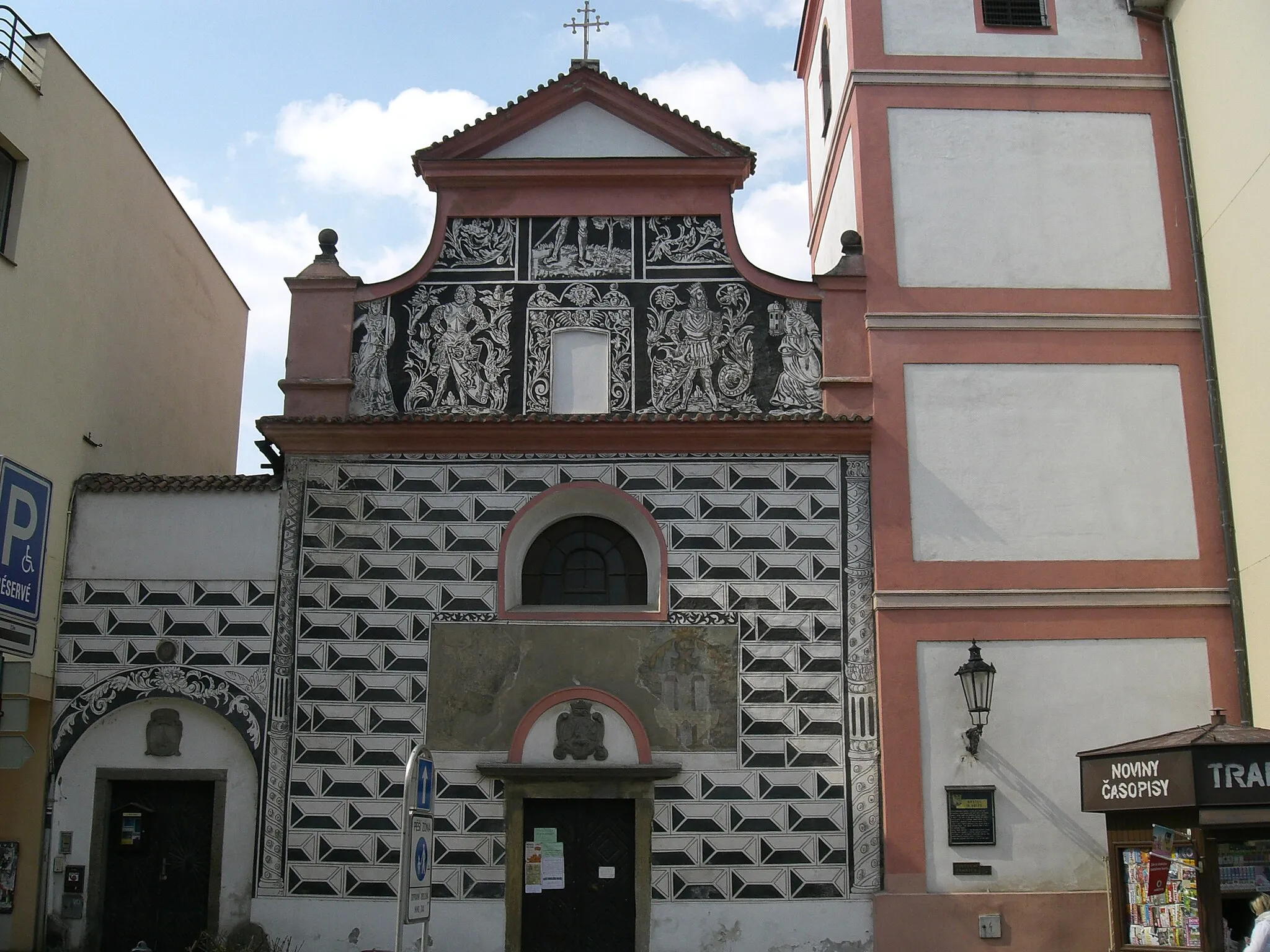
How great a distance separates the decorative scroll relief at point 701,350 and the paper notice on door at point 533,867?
4.31 meters

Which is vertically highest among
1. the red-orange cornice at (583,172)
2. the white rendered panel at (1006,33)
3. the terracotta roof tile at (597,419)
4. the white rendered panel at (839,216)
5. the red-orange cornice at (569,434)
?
the white rendered panel at (1006,33)

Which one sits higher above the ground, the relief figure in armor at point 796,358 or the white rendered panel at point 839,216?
the white rendered panel at point 839,216

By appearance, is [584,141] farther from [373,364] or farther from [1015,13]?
[1015,13]

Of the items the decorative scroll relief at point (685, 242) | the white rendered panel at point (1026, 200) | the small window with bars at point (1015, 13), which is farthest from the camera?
the small window with bars at point (1015, 13)

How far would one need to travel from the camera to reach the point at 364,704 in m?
13.1

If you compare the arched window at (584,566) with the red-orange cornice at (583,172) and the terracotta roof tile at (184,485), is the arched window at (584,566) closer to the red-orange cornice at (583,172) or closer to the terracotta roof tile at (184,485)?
the terracotta roof tile at (184,485)

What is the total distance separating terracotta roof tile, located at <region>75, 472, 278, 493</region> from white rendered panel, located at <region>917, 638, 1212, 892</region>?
6560 mm

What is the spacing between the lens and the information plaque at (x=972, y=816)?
1266 centimetres

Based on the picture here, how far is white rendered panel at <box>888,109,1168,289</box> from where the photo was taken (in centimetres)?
1429

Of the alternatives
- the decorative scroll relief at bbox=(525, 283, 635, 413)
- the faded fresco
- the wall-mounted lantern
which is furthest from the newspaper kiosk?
the decorative scroll relief at bbox=(525, 283, 635, 413)

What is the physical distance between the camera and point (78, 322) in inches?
571

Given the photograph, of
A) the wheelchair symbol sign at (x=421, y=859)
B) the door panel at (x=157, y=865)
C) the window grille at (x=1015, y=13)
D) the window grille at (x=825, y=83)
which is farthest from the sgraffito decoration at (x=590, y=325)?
the wheelchair symbol sign at (x=421, y=859)

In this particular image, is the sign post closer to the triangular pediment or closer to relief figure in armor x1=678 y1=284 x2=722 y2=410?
relief figure in armor x1=678 y1=284 x2=722 y2=410

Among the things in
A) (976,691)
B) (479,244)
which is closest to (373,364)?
(479,244)
